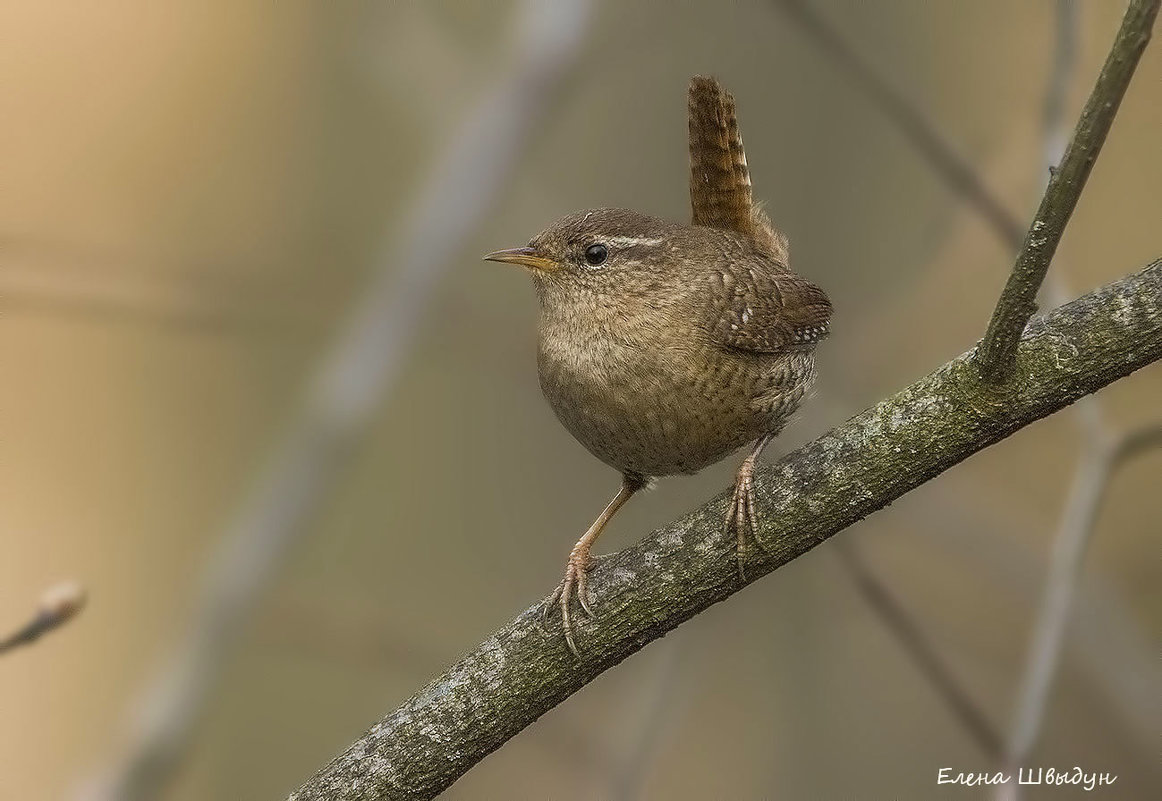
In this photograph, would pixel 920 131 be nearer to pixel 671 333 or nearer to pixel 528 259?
pixel 671 333

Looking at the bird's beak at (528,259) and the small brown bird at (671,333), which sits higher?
the bird's beak at (528,259)

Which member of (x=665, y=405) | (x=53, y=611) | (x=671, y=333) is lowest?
(x=665, y=405)

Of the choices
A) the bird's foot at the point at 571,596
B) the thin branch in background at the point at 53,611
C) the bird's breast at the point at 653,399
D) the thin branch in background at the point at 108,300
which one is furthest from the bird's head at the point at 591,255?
the thin branch in background at the point at 53,611

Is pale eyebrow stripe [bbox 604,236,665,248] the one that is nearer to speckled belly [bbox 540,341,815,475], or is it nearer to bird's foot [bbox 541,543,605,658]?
speckled belly [bbox 540,341,815,475]

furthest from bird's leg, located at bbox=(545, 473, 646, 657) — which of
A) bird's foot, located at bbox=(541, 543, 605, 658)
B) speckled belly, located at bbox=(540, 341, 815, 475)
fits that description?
speckled belly, located at bbox=(540, 341, 815, 475)

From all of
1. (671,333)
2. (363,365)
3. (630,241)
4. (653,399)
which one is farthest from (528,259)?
(363,365)

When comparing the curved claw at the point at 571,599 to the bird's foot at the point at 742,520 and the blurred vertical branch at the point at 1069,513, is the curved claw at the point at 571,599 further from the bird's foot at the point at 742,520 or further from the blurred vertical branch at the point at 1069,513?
the blurred vertical branch at the point at 1069,513

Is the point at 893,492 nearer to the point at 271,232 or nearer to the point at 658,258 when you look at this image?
the point at 658,258
